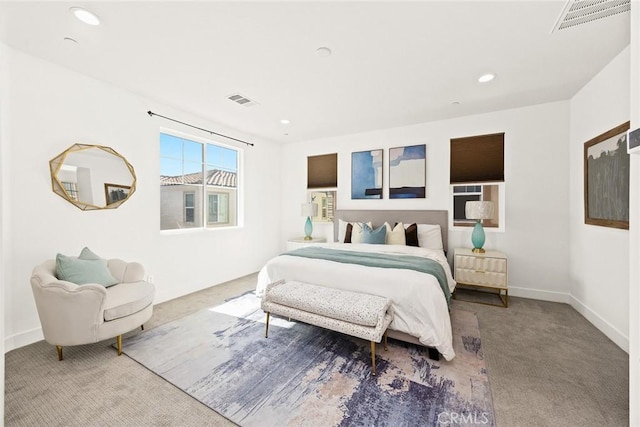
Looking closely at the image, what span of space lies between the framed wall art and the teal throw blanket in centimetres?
164

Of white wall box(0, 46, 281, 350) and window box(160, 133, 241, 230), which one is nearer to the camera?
white wall box(0, 46, 281, 350)

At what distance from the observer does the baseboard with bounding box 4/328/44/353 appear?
94.5 inches

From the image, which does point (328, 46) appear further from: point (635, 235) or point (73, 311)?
point (73, 311)

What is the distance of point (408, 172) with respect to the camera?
450cm

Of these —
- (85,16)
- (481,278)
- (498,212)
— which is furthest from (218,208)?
(498,212)

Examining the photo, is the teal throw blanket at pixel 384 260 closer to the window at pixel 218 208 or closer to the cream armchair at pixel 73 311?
the window at pixel 218 208

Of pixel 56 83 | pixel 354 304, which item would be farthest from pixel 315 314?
pixel 56 83

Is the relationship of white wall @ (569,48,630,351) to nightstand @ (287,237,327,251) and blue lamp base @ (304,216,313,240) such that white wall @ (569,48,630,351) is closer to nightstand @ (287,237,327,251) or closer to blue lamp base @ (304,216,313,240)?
nightstand @ (287,237,327,251)

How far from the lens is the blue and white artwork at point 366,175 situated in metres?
4.76

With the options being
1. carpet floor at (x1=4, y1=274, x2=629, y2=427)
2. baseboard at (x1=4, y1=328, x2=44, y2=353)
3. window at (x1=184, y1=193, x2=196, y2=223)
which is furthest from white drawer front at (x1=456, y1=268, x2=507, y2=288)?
baseboard at (x1=4, y1=328, x2=44, y2=353)

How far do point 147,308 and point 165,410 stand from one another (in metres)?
1.12

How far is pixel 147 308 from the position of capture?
261 centimetres

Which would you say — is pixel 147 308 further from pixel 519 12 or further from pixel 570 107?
pixel 570 107

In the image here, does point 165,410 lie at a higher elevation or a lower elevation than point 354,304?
lower
